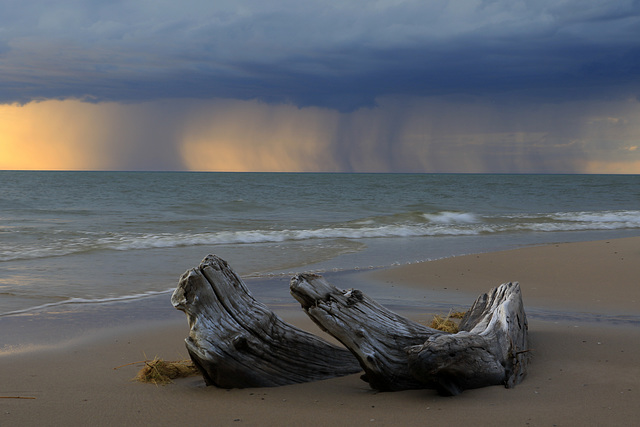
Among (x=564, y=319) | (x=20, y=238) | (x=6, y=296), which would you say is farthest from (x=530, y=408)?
(x=20, y=238)

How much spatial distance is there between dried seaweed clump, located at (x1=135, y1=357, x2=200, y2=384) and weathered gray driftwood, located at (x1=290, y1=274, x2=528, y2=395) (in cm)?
114

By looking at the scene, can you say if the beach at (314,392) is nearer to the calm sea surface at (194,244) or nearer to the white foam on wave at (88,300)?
the white foam on wave at (88,300)

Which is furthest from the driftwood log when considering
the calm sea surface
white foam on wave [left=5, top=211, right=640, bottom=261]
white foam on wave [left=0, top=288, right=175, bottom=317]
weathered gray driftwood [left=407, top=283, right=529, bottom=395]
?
white foam on wave [left=5, top=211, right=640, bottom=261]

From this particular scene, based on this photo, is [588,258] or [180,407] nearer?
[180,407]

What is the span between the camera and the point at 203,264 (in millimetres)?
3914

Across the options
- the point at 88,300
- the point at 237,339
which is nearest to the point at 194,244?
the point at 88,300

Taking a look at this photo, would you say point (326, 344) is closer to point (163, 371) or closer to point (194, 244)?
point (163, 371)

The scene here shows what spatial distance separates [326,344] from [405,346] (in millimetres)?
651

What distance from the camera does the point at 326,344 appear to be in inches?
161

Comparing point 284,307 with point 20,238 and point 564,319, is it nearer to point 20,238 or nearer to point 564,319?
point 564,319

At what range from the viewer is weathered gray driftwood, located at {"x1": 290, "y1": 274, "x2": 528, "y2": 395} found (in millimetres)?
3340

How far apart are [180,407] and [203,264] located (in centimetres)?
93

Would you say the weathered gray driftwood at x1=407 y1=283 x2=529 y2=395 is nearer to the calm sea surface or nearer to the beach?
the beach

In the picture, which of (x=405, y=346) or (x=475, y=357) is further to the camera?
(x=405, y=346)
